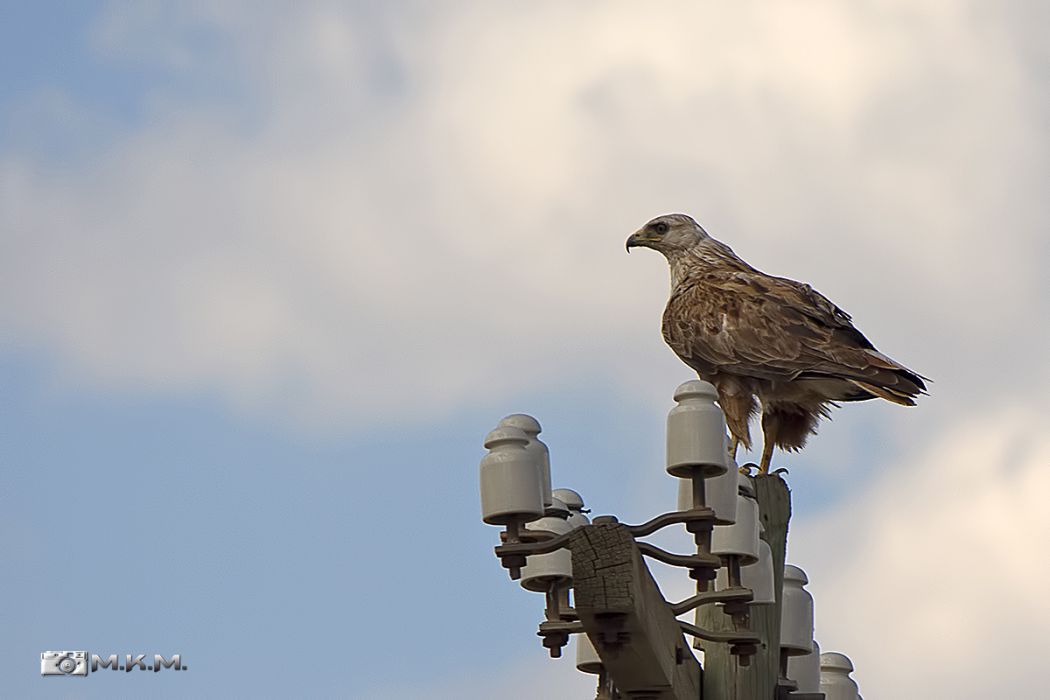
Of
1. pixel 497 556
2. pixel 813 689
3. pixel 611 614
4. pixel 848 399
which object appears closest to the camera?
pixel 611 614

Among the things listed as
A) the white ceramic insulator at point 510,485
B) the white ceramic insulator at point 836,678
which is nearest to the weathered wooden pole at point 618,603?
the white ceramic insulator at point 510,485

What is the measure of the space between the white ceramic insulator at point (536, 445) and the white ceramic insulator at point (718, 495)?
0.44 m

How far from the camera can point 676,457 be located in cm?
503

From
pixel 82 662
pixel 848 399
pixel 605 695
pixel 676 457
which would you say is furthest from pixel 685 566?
pixel 82 662

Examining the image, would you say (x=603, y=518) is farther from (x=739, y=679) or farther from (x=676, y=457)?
(x=739, y=679)

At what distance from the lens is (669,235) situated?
840 centimetres

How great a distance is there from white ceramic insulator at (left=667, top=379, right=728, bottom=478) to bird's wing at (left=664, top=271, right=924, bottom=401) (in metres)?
2.08

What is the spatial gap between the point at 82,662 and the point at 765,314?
9334 mm

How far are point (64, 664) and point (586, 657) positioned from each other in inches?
381

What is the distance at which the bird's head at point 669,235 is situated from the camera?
8.35 metres

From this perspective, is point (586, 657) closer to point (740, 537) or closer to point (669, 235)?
point (740, 537)

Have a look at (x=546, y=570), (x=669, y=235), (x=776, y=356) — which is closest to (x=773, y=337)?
(x=776, y=356)

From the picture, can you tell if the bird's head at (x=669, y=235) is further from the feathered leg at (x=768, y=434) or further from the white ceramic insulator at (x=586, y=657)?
the white ceramic insulator at (x=586, y=657)

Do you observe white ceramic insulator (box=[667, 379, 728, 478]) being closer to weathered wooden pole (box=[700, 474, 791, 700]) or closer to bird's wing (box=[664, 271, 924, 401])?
weathered wooden pole (box=[700, 474, 791, 700])
